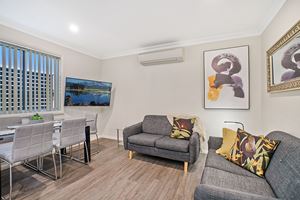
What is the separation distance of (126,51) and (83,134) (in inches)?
99.7

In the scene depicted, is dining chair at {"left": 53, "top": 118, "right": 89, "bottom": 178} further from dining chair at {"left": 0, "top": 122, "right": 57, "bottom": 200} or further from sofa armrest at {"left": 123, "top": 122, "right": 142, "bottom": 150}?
sofa armrest at {"left": 123, "top": 122, "right": 142, "bottom": 150}

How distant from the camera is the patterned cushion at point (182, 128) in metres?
2.80

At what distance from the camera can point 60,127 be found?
2.37m

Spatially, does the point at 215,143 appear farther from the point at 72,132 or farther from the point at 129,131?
the point at 72,132

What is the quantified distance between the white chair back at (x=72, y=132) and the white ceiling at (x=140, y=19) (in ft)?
5.76

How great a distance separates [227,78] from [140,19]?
2.08 m

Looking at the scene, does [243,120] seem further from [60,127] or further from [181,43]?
[60,127]

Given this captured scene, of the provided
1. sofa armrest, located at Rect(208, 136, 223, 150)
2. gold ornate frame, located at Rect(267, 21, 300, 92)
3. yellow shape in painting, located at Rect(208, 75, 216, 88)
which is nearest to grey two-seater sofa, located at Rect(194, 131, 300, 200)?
sofa armrest, located at Rect(208, 136, 223, 150)

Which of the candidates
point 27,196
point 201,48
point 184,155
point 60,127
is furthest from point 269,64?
point 27,196

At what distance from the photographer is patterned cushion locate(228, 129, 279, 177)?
4.85ft

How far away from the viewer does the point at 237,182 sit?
1369 mm

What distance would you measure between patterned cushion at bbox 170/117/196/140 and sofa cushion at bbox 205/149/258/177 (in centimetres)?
81

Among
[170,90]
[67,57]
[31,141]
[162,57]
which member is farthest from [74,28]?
[170,90]

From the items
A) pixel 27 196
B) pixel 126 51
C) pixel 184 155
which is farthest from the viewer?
pixel 126 51
